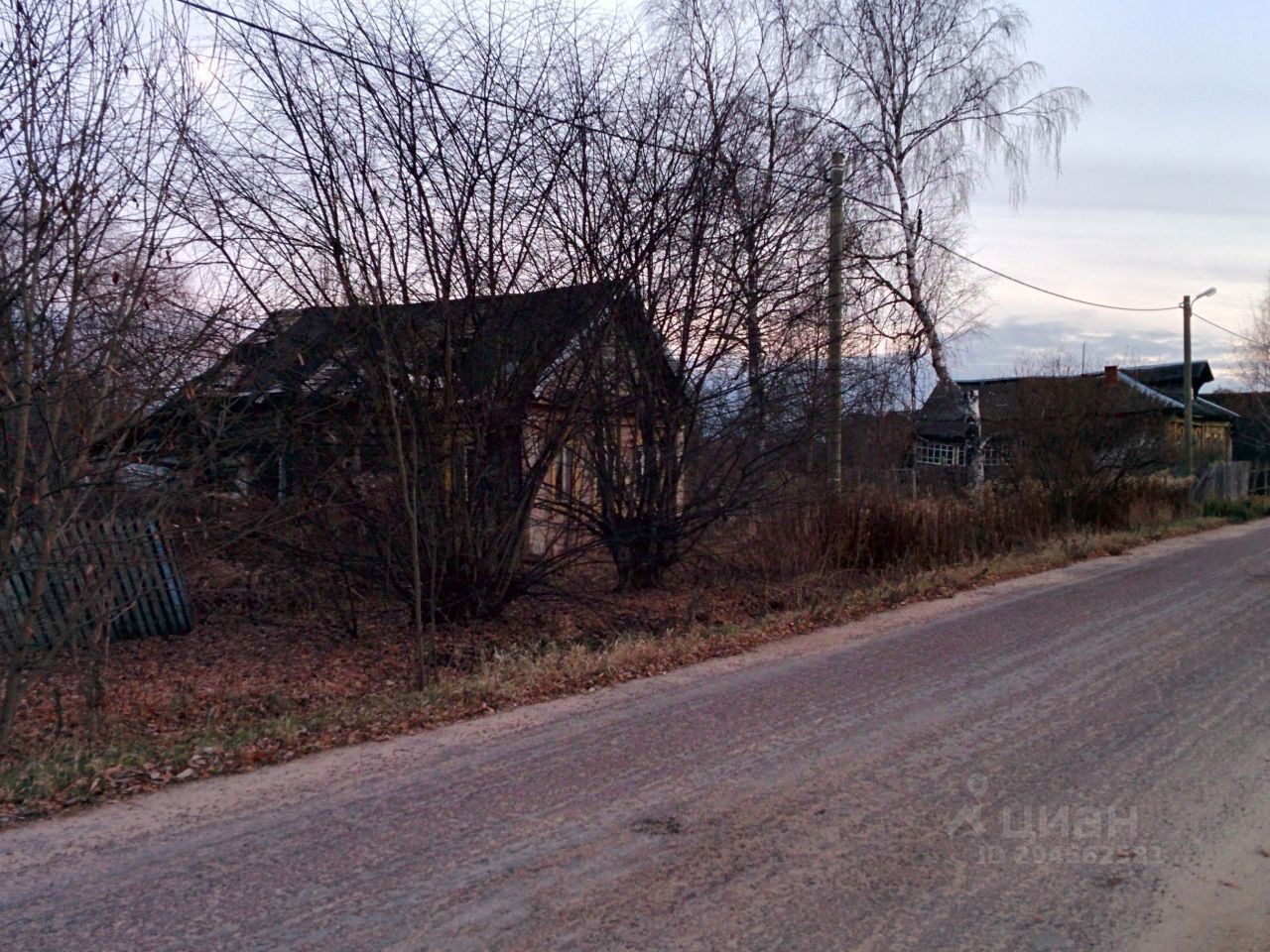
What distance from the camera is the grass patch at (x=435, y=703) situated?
5.73 metres

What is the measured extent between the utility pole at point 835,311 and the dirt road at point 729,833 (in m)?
5.58

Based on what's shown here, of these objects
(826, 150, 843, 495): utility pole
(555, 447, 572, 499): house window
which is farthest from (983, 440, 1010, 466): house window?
(555, 447, 572, 499): house window

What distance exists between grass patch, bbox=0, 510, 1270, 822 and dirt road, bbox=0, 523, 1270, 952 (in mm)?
309

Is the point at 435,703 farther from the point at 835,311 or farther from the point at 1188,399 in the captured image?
the point at 1188,399

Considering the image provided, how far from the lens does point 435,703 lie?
736cm

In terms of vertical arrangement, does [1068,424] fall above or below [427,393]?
below

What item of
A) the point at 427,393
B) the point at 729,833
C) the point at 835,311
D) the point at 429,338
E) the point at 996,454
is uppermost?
the point at 835,311

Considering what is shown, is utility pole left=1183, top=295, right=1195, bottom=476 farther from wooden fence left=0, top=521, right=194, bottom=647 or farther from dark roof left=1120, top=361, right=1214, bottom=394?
wooden fence left=0, top=521, right=194, bottom=647

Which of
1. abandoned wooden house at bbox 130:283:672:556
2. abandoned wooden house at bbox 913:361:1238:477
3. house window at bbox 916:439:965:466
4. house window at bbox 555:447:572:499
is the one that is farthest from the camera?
house window at bbox 916:439:965:466

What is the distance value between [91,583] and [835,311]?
8548mm

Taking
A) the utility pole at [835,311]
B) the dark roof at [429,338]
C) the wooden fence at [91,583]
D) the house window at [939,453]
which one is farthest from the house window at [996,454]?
the wooden fence at [91,583]

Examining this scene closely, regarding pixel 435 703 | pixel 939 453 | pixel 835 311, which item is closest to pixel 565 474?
pixel 835 311

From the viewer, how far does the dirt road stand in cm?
395

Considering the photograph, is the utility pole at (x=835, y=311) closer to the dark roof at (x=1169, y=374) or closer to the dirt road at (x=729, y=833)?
the dirt road at (x=729, y=833)
